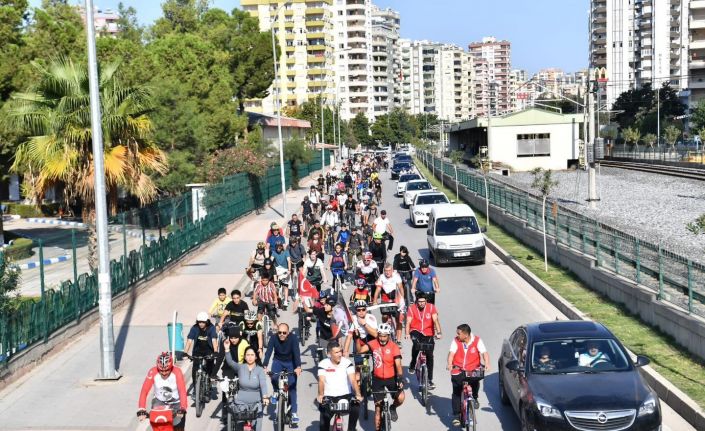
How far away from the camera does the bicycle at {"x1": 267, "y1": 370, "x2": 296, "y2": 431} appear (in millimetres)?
11141

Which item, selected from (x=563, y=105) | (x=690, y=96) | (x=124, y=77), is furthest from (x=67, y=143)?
(x=563, y=105)

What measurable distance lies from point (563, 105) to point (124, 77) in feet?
436

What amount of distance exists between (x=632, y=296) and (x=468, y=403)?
8.94 meters

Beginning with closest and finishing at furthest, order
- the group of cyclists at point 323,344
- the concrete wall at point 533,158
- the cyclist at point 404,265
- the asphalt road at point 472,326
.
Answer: the group of cyclists at point 323,344 < the asphalt road at point 472,326 < the cyclist at point 404,265 < the concrete wall at point 533,158

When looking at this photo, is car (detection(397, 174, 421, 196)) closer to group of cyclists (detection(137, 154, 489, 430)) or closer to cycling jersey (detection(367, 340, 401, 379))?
group of cyclists (detection(137, 154, 489, 430))

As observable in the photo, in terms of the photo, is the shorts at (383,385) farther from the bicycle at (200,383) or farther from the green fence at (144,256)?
the green fence at (144,256)

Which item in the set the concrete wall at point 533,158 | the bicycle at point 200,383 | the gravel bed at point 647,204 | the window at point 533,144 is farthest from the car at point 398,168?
the bicycle at point 200,383

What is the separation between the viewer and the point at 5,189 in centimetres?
5397

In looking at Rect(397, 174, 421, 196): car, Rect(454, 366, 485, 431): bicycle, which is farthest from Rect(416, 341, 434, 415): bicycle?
Rect(397, 174, 421, 196): car

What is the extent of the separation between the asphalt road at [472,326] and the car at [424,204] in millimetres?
3964

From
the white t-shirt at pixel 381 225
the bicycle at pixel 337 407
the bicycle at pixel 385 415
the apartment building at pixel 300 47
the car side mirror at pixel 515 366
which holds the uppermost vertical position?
the apartment building at pixel 300 47

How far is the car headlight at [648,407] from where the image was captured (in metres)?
9.50

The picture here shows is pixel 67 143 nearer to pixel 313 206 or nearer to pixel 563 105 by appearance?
pixel 313 206

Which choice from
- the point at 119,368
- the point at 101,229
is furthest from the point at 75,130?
the point at 119,368
